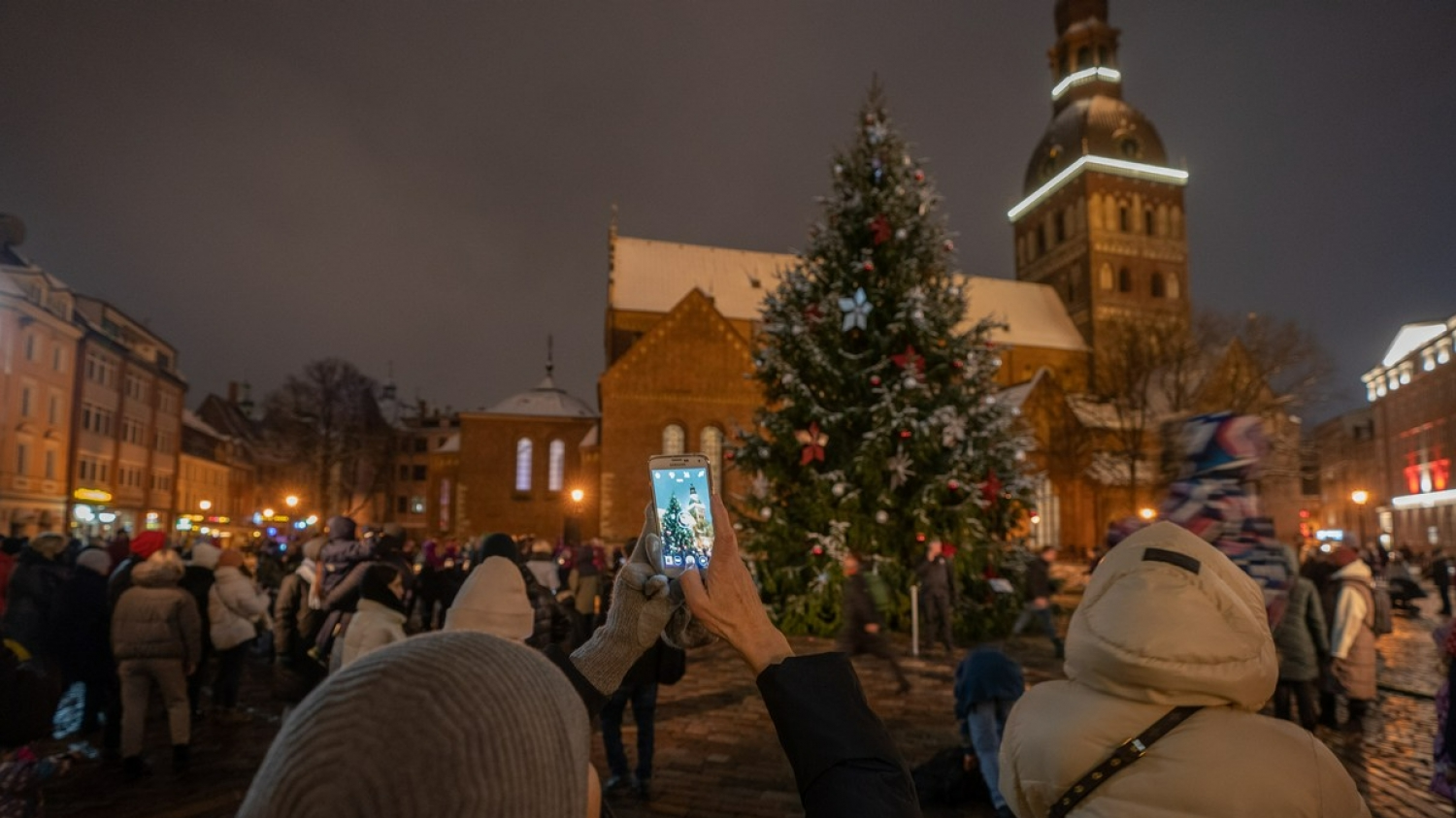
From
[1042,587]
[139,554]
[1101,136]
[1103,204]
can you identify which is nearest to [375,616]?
[139,554]

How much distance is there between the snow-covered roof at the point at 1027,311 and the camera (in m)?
49.8

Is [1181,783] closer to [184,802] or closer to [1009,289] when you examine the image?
[184,802]

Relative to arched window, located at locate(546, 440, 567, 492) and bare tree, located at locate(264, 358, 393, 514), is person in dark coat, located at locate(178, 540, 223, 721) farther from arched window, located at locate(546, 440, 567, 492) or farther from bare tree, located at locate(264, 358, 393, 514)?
bare tree, located at locate(264, 358, 393, 514)

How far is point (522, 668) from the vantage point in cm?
88

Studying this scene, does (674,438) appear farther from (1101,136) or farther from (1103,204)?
(1101,136)

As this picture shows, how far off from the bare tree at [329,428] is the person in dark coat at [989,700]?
44940 mm

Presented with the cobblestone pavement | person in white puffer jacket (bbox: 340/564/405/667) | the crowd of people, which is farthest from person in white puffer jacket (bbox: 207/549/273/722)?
the crowd of people

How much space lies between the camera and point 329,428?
148 ft

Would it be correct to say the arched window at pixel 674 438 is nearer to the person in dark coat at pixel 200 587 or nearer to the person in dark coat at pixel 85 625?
the person in dark coat at pixel 200 587

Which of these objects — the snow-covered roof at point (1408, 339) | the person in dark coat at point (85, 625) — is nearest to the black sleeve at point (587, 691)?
the person in dark coat at point (85, 625)

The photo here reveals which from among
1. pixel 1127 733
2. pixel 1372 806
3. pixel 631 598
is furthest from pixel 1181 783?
pixel 1372 806

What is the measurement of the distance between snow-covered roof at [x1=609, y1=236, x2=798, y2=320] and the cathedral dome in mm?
23642

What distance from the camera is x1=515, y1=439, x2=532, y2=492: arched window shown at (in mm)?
41188

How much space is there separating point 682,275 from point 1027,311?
2302cm
